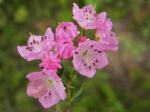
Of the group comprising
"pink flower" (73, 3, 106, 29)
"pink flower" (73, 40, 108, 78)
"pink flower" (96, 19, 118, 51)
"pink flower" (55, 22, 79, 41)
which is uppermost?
"pink flower" (73, 3, 106, 29)

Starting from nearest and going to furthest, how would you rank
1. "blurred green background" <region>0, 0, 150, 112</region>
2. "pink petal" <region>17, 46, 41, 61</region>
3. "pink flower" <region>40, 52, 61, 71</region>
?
"pink flower" <region>40, 52, 61, 71</region>
"pink petal" <region>17, 46, 41, 61</region>
"blurred green background" <region>0, 0, 150, 112</region>

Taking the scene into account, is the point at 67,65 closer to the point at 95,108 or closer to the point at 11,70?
the point at 95,108

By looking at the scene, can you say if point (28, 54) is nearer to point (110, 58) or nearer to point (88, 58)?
point (88, 58)

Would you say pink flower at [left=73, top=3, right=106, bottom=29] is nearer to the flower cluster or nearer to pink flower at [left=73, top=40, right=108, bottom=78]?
the flower cluster

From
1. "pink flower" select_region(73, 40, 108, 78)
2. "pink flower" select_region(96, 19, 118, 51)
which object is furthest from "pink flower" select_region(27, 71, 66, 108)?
"pink flower" select_region(96, 19, 118, 51)

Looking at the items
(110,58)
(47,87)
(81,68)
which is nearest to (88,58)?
(81,68)

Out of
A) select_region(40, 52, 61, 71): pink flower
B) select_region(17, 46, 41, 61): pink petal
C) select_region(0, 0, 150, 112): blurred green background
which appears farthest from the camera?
select_region(0, 0, 150, 112): blurred green background

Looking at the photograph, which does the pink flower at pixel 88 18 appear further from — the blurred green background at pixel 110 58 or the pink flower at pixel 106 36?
the blurred green background at pixel 110 58

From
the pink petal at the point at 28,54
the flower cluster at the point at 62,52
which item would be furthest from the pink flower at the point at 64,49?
the pink petal at the point at 28,54
